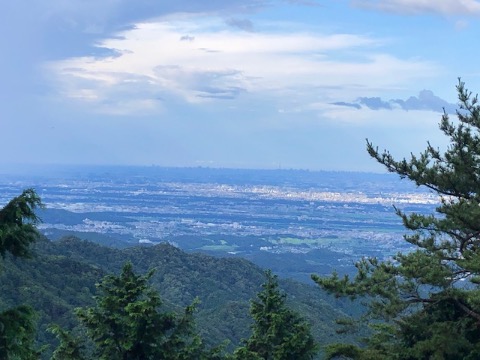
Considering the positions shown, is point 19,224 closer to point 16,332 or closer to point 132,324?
point 16,332

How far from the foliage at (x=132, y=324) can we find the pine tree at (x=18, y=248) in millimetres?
5967

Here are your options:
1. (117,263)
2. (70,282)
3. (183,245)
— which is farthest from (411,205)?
(70,282)

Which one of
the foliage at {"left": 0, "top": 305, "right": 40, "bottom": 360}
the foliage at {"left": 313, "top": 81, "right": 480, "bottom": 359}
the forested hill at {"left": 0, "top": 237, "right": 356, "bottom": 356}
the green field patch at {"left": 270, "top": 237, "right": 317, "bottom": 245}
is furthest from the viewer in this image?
the green field patch at {"left": 270, "top": 237, "right": 317, "bottom": 245}

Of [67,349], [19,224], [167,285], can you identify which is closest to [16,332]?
[19,224]

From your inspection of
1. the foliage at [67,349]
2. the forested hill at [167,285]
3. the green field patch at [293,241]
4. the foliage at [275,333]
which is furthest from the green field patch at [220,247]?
the foliage at [67,349]

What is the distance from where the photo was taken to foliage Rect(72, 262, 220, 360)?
13.1 metres

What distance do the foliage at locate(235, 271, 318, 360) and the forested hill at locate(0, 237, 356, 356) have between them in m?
19.4

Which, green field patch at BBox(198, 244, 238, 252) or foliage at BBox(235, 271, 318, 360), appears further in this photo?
green field patch at BBox(198, 244, 238, 252)

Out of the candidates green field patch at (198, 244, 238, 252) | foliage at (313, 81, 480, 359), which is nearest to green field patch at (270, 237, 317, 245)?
green field patch at (198, 244, 238, 252)

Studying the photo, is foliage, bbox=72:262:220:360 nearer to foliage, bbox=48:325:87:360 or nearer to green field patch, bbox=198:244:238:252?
foliage, bbox=48:325:87:360

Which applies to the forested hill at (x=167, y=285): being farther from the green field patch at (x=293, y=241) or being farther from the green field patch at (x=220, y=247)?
the green field patch at (x=293, y=241)

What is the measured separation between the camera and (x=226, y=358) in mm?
14547

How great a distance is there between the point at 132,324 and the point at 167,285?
60591 mm

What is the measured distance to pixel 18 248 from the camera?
278 inches
